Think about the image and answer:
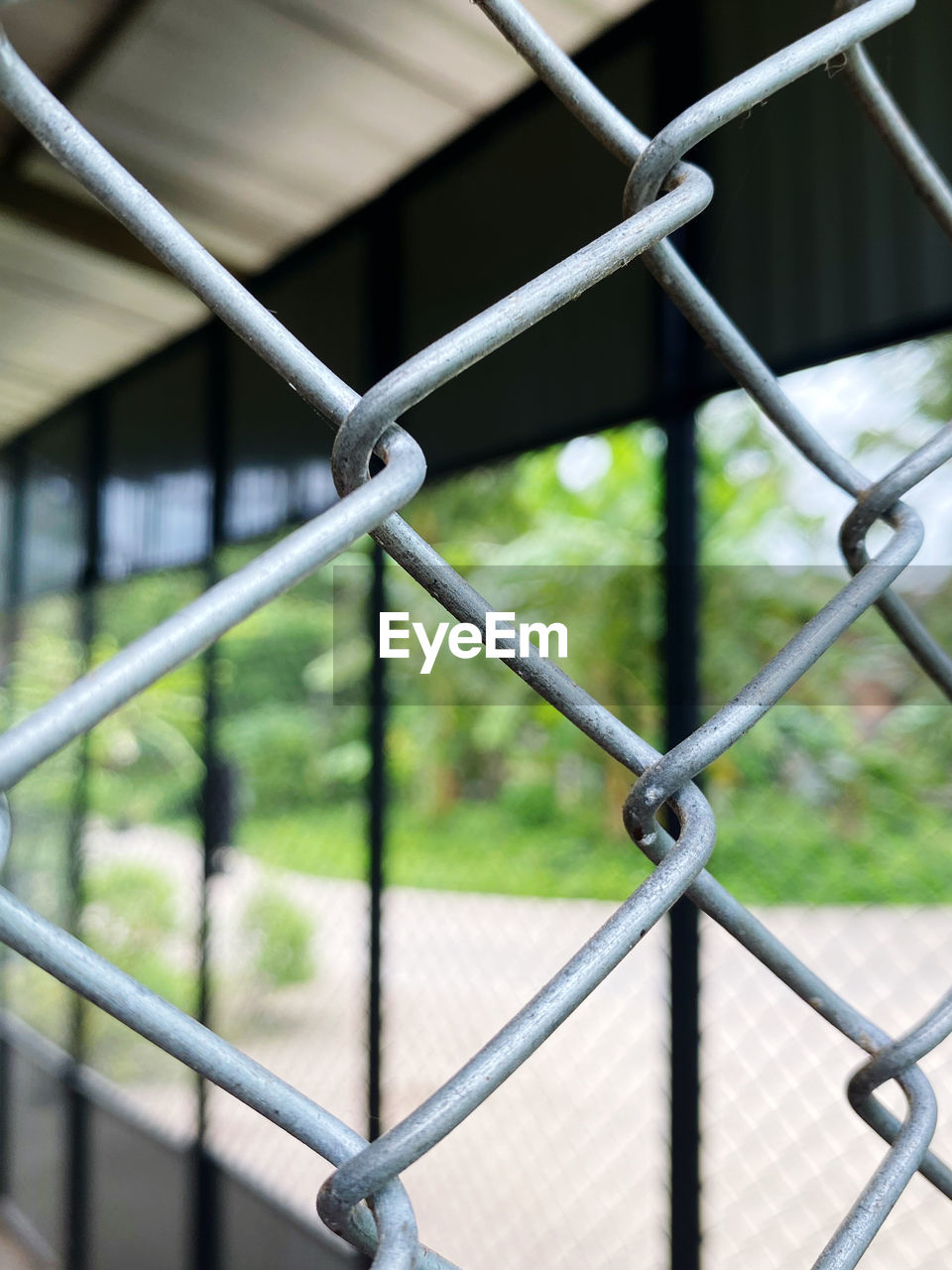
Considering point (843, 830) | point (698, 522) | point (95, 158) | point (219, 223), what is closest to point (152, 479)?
point (219, 223)

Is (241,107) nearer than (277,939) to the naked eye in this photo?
Yes

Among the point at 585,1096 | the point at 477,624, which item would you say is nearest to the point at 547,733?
the point at 585,1096

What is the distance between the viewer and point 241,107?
1.77 metres

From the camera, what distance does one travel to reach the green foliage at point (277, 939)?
12.1ft

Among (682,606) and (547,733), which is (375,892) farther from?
(547,733)

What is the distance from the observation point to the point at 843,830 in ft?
23.2

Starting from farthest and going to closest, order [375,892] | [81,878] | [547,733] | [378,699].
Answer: [547,733]
[81,878]
[375,892]
[378,699]

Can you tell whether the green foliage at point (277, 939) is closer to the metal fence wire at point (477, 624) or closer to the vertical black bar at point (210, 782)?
the vertical black bar at point (210, 782)

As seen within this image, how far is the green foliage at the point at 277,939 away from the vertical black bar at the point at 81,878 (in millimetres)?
636

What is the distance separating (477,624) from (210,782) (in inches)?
105

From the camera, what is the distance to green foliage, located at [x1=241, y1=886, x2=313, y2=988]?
12.1 feet

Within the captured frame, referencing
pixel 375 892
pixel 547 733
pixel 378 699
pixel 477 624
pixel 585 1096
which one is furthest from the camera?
pixel 547 733

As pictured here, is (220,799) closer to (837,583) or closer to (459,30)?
(459,30)

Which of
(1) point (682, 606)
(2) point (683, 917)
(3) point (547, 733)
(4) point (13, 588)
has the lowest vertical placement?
(3) point (547, 733)
